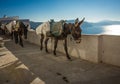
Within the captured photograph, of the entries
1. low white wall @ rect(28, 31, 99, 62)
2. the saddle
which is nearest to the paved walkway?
low white wall @ rect(28, 31, 99, 62)

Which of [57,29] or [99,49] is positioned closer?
[99,49]

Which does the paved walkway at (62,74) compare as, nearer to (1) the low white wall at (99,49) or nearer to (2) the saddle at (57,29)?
(1) the low white wall at (99,49)

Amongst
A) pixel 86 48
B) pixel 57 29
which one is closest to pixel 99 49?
pixel 86 48

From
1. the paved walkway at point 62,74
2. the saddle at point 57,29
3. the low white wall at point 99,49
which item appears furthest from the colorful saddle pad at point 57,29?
the paved walkway at point 62,74

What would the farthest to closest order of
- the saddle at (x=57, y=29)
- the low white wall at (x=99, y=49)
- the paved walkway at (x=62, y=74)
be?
1. the saddle at (x=57, y=29)
2. the low white wall at (x=99, y=49)
3. the paved walkway at (x=62, y=74)

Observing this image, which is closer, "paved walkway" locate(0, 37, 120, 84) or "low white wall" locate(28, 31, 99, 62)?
"paved walkway" locate(0, 37, 120, 84)

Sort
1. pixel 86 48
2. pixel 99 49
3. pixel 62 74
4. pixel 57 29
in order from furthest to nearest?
pixel 57 29
pixel 86 48
pixel 99 49
pixel 62 74

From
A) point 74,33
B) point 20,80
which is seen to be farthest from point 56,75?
point 74,33

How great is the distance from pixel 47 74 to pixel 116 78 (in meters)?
2.44

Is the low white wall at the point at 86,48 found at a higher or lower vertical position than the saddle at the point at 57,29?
lower

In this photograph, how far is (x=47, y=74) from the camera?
5227mm

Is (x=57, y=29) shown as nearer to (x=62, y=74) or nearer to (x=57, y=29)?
(x=57, y=29)

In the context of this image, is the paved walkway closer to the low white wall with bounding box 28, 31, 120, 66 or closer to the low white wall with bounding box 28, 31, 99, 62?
the low white wall with bounding box 28, 31, 120, 66

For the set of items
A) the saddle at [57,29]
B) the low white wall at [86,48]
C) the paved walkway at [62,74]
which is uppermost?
the saddle at [57,29]
